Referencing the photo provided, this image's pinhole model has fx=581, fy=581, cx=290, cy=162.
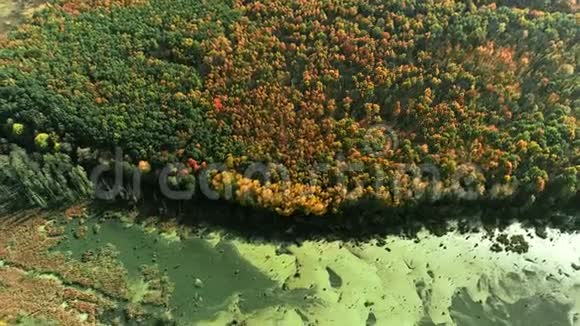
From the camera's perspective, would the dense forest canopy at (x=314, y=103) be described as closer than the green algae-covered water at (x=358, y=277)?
No

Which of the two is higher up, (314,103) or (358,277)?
(314,103)

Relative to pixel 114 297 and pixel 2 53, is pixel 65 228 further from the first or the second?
pixel 2 53

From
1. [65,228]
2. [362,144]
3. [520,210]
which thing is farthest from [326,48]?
[65,228]

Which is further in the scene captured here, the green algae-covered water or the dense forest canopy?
the dense forest canopy

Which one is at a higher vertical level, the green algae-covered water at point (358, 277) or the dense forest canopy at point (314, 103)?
the dense forest canopy at point (314, 103)

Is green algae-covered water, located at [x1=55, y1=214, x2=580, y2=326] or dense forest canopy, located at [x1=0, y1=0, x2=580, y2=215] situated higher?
dense forest canopy, located at [x1=0, y1=0, x2=580, y2=215]

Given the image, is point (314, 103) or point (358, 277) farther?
point (314, 103)
